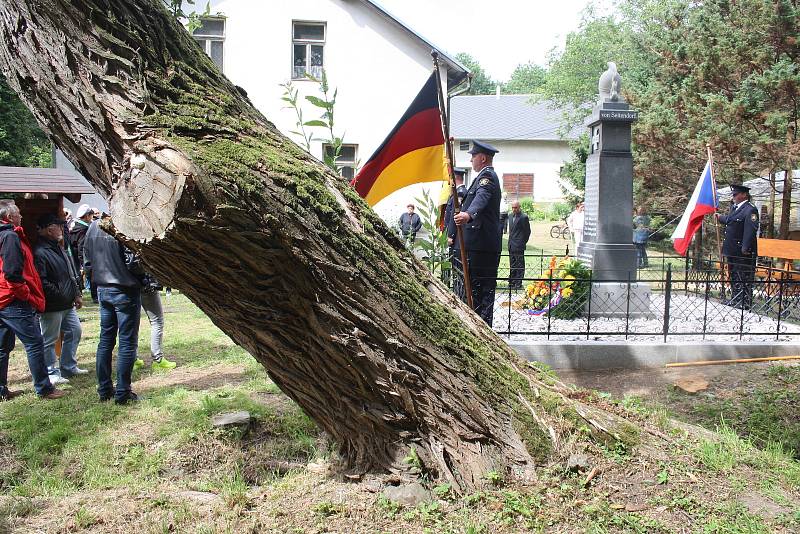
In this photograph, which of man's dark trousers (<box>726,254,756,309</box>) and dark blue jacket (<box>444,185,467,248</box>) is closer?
dark blue jacket (<box>444,185,467,248</box>)

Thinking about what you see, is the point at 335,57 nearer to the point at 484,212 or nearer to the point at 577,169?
the point at 577,169

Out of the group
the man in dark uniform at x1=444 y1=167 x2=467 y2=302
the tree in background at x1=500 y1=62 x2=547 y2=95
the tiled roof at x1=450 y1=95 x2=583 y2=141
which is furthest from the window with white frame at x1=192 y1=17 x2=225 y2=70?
the tree in background at x1=500 y1=62 x2=547 y2=95

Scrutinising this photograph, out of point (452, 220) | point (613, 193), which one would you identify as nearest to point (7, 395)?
point (452, 220)

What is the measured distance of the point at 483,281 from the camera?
720 cm

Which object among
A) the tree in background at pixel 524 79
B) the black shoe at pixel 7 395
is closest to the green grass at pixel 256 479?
the black shoe at pixel 7 395

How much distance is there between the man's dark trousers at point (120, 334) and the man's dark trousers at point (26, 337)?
0.60 meters

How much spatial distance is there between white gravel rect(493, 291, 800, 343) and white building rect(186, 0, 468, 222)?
9662 millimetres

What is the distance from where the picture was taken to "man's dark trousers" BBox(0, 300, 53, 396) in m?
5.55

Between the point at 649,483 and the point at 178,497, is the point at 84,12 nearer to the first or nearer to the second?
the point at 178,497

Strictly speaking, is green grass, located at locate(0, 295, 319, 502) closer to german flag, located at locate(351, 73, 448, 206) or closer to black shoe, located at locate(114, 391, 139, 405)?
black shoe, located at locate(114, 391, 139, 405)

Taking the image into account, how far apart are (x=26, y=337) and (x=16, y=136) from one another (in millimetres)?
30607

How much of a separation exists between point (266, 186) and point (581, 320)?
7.03 m

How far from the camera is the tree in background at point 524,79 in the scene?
80.9 meters

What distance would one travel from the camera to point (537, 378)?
11.0 feet
